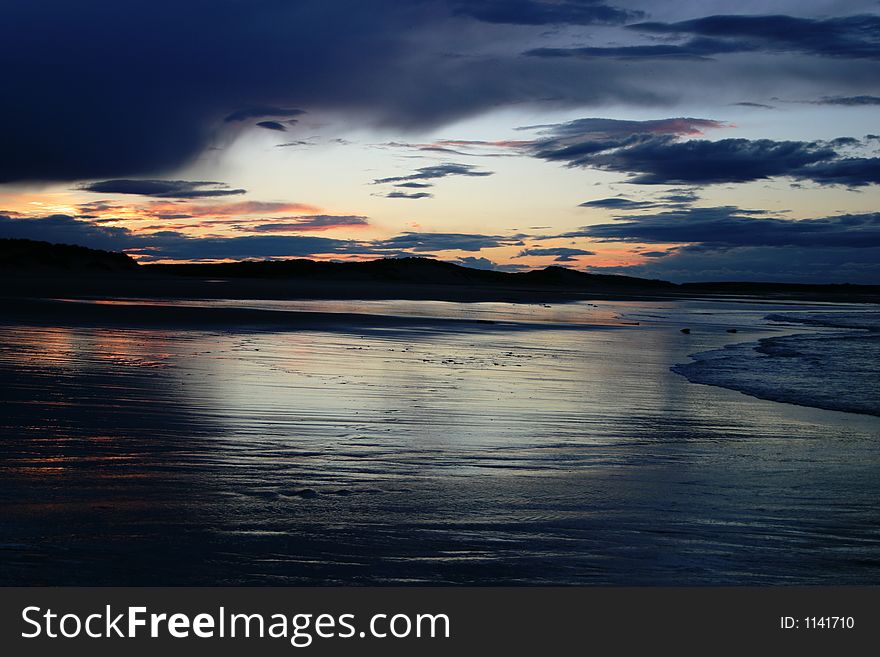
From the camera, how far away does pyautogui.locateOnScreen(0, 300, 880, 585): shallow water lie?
180 inches

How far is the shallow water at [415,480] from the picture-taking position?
15.0ft

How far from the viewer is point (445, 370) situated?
46.1 feet

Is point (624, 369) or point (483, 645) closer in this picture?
point (483, 645)

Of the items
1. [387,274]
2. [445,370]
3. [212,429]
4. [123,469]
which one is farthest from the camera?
[387,274]

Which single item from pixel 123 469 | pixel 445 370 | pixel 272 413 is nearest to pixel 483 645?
pixel 123 469

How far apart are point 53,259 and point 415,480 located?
143 meters

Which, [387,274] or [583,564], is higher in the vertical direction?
[387,274]

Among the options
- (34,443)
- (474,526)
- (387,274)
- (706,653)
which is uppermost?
(387,274)

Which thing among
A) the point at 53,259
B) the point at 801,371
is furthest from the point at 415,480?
the point at 53,259

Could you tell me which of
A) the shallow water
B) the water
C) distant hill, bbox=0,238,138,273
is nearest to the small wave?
the water

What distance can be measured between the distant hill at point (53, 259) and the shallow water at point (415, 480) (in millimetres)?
125411

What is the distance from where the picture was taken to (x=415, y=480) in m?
6.41

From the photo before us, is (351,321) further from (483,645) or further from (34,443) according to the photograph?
(483,645)

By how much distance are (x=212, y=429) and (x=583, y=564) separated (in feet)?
15.4
